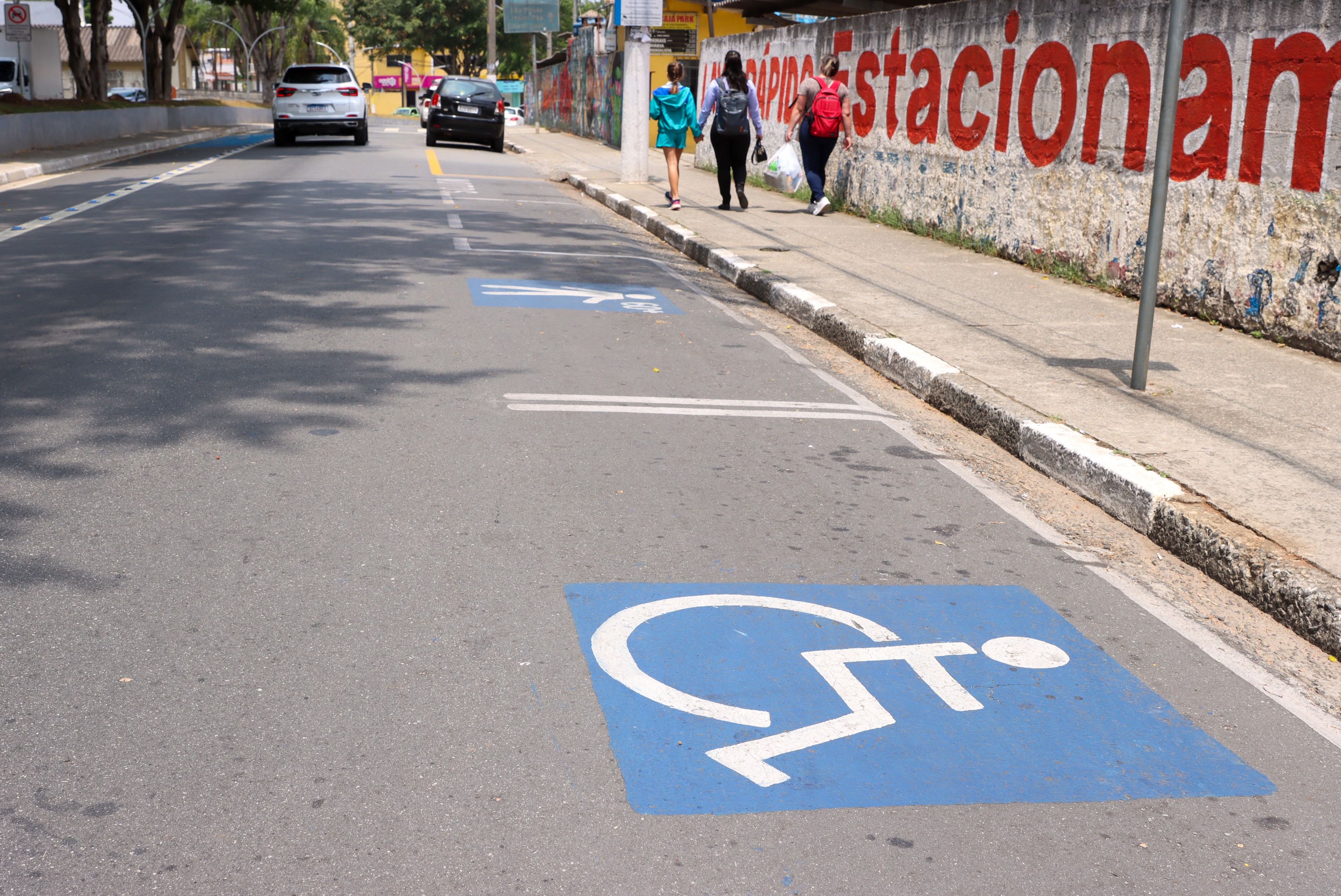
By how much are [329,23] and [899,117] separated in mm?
98298

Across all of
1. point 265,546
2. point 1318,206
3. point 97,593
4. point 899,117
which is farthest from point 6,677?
point 899,117

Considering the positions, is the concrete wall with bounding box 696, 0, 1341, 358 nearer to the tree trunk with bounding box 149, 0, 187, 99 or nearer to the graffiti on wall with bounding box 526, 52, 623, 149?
the graffiti on wall with bounding box 526, 52, 623, 149

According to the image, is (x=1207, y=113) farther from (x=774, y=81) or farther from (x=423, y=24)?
(x=423, y=24)

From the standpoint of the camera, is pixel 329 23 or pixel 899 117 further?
pixel 329 23

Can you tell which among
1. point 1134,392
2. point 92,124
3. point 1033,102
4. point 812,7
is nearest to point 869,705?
point 1134,392

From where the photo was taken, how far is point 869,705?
124 inches

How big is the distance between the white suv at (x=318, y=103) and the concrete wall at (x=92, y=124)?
3834mm

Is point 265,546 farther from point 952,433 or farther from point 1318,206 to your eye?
point 1318,206

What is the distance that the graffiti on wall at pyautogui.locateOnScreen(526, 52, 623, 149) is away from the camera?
31.9m

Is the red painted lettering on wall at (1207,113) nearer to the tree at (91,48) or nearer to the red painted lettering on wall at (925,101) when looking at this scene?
the red painted lettering on wall at (925,101)

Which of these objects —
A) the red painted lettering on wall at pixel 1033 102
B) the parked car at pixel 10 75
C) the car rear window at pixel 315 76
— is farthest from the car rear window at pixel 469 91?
the parked car at pixel 10 75

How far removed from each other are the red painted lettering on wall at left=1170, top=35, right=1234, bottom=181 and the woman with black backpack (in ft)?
21.0

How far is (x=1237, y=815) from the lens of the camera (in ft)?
8.97

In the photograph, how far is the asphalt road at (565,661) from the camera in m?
2.50
